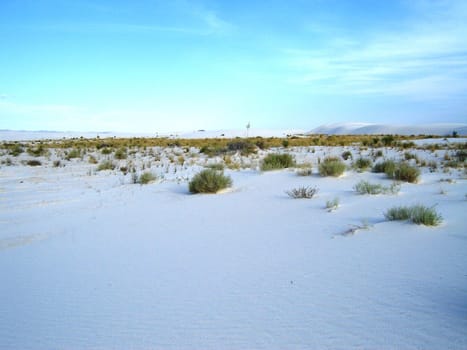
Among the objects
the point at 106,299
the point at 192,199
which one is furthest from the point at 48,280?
the point at 192,199

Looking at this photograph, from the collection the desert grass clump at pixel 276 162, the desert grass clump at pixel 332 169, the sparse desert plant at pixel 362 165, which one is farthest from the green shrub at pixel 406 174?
the desert grass clump at pixel 276 162

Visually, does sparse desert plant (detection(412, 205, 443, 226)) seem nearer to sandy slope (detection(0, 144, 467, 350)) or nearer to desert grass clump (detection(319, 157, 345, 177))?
sandy slope (detection(0, 144, 467, 350))

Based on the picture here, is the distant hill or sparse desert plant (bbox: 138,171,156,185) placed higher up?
the distant hill

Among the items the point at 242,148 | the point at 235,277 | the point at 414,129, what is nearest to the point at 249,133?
the point at 414,129

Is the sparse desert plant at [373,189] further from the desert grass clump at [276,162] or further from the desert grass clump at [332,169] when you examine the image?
the desert grass clump at [276,162]

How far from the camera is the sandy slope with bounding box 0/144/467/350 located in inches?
92.4

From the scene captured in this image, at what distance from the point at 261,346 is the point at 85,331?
1.28 meters

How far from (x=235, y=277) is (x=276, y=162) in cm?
870

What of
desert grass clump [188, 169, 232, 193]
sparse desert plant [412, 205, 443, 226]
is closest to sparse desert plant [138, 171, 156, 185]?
desert grass clump [188, 169, 232, 193]

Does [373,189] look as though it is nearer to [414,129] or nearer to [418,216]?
[418,216]

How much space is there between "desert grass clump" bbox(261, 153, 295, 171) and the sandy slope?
4.36 m

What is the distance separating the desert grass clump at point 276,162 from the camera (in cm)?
1124

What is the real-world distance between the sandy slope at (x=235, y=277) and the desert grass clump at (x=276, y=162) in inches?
172

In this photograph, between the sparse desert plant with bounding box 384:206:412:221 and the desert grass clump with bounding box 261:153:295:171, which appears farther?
the desert grass clump with bounding box 261:153:295:171
